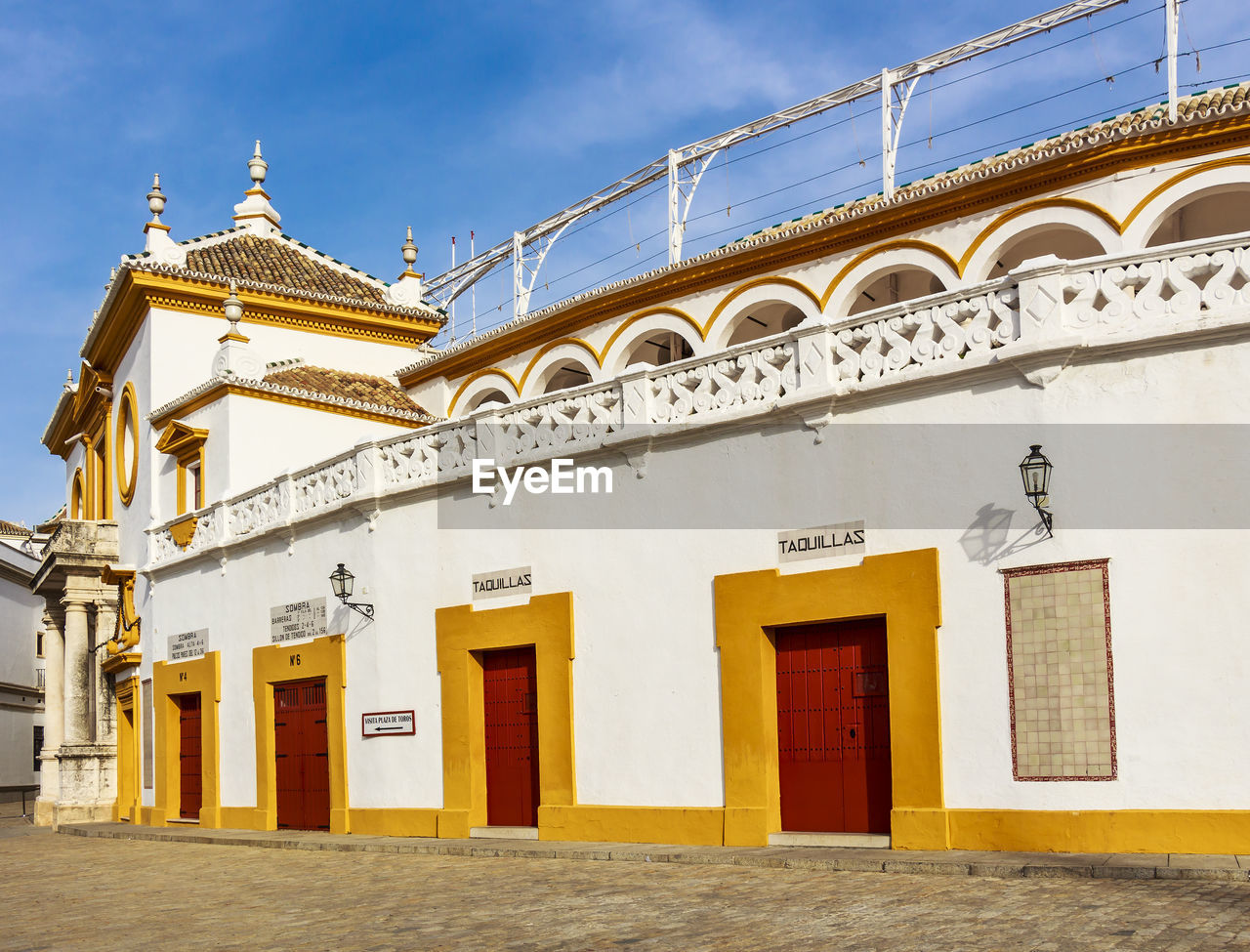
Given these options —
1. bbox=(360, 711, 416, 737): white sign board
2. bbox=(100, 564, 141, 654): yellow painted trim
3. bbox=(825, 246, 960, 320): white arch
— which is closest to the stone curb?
bbox=(360, 711, 416, 737): white sign board

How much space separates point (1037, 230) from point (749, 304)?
15.2 feet

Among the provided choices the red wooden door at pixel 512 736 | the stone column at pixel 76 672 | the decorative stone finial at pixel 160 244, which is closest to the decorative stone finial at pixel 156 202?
the decorative stone finial at pixel 160 244

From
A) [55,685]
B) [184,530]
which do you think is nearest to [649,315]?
[184,530]

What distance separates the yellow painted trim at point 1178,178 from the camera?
16.0 metres

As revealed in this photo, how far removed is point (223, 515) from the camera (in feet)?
58.9

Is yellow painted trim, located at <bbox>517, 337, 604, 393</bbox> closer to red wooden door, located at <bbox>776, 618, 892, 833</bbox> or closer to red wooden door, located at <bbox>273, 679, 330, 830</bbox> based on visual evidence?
red wooden door, located at <bbox>273, 679, 330, 830</bbox>

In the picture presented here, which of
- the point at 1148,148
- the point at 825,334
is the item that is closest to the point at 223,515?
the point at 825,334

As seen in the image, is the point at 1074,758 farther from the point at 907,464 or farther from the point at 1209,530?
the point at 907,464

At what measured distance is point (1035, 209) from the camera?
1731cm

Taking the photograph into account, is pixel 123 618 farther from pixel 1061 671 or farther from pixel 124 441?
pixel 1061 671

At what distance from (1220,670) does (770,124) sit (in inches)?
Result: 591

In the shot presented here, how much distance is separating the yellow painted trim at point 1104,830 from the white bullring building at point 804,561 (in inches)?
0.9

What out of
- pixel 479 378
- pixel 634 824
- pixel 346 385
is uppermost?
pixel 479 378

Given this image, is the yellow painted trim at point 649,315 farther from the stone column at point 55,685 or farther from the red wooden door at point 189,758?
the stone column at point 55,685
